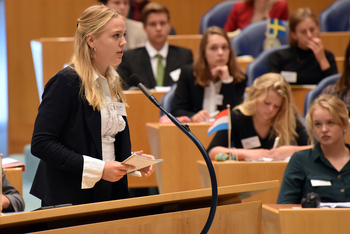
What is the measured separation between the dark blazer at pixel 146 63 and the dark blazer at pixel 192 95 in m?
0.49

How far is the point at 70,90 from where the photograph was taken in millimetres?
1620

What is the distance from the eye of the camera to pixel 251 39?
477 cm

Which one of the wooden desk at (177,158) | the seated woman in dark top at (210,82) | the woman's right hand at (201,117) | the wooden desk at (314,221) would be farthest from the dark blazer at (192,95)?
the wooden desk at (314,221)

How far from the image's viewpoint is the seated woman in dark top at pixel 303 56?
4.09 meters

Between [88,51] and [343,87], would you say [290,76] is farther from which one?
[88,51]

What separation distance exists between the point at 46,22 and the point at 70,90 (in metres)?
4.32

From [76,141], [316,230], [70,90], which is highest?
[70,90]

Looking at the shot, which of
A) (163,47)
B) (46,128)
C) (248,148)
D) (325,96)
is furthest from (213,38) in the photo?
(46,128)

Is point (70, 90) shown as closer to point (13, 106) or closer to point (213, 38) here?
point (213, 38)

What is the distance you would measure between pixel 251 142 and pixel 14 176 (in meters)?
1.43

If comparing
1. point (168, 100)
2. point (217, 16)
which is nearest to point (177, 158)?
point (168, 100)

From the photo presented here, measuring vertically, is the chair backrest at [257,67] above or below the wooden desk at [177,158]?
above

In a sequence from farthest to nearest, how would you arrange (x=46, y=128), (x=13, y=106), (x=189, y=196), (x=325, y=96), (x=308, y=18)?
(x=13, y=106), (x=308, y=18), (x=325, y=96), (x=46, y=128), (x=189, y=196)

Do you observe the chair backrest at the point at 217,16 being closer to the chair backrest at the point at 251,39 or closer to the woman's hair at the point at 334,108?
the chair backrest at the point at 251,39
